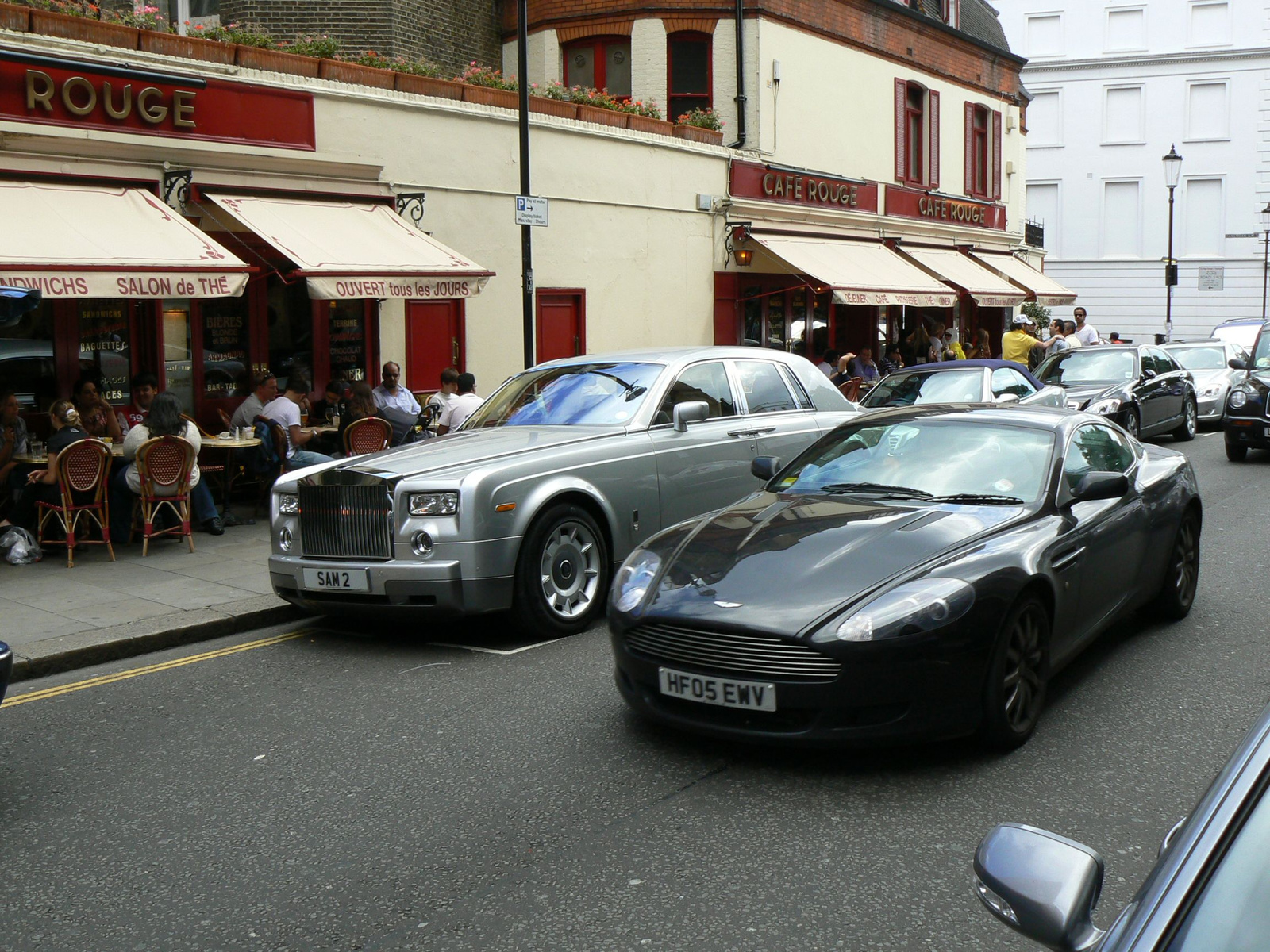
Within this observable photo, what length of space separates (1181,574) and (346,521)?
16.4 ft

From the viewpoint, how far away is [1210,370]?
22594 millimetres

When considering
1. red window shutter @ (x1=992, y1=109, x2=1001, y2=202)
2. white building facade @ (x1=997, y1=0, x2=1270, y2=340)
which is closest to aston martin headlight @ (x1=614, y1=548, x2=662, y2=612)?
red window shutter @ (x1=992, y1=109, x2=1001, y2=202)

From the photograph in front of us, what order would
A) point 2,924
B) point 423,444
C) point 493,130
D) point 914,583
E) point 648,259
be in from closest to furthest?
point 2,924 < point 914,583 < point 423,444 < point 493,130 < point 648,259

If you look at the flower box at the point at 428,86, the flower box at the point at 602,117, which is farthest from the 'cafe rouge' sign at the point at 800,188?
the flower box at the point at 428,86

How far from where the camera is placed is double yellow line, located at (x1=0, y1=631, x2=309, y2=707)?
6766mm

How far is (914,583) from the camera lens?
5094mm

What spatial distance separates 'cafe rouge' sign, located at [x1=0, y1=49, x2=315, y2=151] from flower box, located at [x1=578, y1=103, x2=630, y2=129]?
4.73 meters

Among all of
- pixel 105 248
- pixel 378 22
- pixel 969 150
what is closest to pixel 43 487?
pixel 105 248

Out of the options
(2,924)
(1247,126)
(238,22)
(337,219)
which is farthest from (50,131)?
(1247,126)

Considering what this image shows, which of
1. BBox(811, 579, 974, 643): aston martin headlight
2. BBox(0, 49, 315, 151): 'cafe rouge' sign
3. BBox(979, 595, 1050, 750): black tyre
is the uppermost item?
BBox(0, 49, 315, 151): 'cafe rouge' sign

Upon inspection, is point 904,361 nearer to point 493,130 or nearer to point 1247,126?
point 493,130

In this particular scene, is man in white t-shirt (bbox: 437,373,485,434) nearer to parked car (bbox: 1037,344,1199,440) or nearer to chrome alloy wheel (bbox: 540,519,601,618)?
chrome alloy wheel (bbox: 540,519,601,618)

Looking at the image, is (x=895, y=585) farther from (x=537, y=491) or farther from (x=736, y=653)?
(x=537, y=491)

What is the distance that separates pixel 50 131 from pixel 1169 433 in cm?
1663
